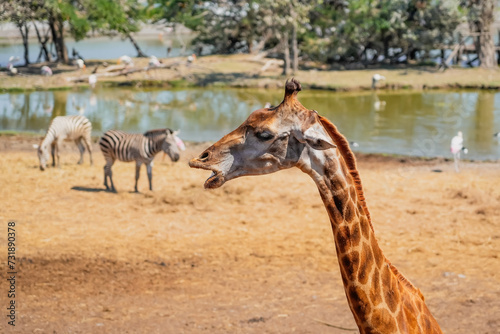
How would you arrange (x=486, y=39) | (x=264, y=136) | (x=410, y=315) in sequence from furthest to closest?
(x=486, y=39)
(x=410, y=315)
(x=264, y=136)

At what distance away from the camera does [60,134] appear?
48.0 ft

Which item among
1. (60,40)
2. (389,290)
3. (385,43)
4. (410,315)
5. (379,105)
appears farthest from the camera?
(60,40)

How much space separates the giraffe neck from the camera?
377 centimetres

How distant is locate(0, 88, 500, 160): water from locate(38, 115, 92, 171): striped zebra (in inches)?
191

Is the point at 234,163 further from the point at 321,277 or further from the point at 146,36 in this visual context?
the point at 146,36

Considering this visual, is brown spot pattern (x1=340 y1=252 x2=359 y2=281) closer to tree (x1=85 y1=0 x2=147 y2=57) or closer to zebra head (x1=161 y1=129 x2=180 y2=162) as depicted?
zebra head (x1=161 y1=129 x2=180 y2=162)

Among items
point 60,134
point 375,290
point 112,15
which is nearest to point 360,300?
point 375,290

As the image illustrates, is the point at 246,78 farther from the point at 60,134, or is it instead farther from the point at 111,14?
the point at 60,134

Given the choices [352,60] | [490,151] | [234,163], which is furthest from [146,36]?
[234,163]

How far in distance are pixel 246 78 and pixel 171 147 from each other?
18848 millimetres

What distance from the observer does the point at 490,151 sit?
17.1m

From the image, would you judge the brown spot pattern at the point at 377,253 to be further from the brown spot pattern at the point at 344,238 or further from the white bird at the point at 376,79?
the white bird at the point at 376,79

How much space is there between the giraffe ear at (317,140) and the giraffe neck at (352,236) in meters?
0.06

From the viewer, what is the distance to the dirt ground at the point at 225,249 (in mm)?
7422
